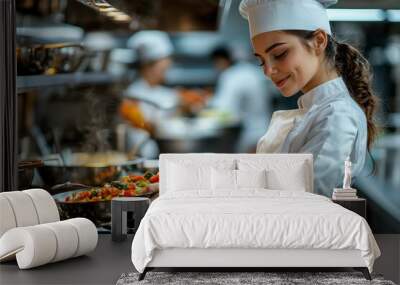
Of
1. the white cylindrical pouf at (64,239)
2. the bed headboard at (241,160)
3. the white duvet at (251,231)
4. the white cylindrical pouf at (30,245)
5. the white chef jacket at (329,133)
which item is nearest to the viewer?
the white duvet at (251,231)

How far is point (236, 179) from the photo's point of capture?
757 cm

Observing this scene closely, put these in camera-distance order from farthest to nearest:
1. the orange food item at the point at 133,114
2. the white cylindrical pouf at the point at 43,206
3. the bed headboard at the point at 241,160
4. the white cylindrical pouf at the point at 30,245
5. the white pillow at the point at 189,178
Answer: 1. the orange food item at the point at 133,114
2. the bed headboard at the point at 241,160
3. the white pillow at the point at 189,178
4. the white cylindrical pouf at the point at 43,206
5. the white cylindrical pouf at the point at 30,245

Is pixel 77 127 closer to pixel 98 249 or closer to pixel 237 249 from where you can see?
pixel 98 249

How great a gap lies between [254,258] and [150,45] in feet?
11.2

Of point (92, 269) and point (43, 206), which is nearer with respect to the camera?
point (92, 269)

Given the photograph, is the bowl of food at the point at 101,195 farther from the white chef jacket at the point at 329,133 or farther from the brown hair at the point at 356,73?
the brown hair at the point at 356,73

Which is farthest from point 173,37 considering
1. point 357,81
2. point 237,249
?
point 237,249

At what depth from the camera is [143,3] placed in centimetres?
855

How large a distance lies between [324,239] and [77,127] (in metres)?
3.65

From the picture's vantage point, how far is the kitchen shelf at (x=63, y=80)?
855 centimetres

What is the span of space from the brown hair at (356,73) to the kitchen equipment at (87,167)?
2.34m

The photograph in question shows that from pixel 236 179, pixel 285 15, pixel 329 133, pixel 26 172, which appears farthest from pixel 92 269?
pixel 285 15

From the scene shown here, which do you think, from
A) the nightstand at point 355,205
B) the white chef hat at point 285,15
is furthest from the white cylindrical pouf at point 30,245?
the white chef hat at point 285,15

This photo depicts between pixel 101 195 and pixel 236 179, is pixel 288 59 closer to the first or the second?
pixel 236 179
